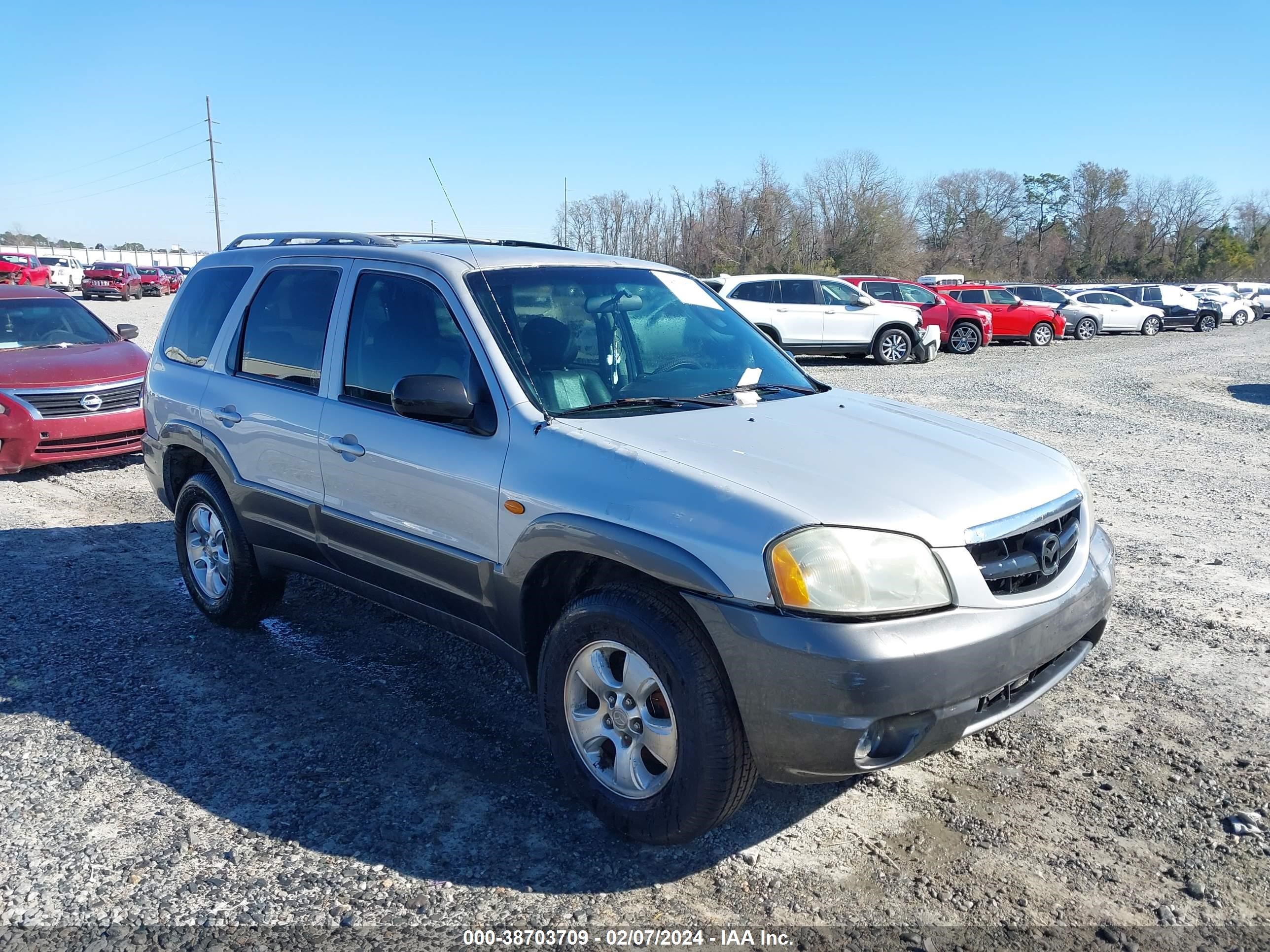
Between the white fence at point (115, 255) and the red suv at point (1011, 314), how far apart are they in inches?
2522

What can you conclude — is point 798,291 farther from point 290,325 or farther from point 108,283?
point 108,283

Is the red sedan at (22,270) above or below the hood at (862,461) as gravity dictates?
above

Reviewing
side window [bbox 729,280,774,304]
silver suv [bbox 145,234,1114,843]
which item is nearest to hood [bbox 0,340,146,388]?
silver suv [bbox 145,234,1114,843]

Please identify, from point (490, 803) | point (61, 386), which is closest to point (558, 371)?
point (490, 803)

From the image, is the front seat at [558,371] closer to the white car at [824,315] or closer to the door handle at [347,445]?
the door handle at [347,445]

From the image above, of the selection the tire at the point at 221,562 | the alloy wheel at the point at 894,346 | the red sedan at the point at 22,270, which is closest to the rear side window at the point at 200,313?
the tire at the point at 221,562

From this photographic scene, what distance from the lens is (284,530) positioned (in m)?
4.54

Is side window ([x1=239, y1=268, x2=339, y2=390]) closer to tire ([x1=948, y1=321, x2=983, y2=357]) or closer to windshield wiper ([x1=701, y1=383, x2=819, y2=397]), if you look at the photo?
windshield wiper ([x1=701, y1=383, x2=819, y2=397])

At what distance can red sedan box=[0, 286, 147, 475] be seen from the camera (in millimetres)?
8445

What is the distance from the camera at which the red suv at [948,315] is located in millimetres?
24297

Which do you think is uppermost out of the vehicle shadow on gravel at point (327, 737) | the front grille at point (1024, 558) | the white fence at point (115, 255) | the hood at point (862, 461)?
the white fence at point (115, 255)

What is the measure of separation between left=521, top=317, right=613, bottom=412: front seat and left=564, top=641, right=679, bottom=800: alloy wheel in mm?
941

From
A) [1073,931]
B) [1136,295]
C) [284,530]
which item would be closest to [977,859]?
[1073,931]

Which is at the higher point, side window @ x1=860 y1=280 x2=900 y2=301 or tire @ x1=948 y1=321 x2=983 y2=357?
side window @ x1=860 y1=280 x2=900 y2=301
